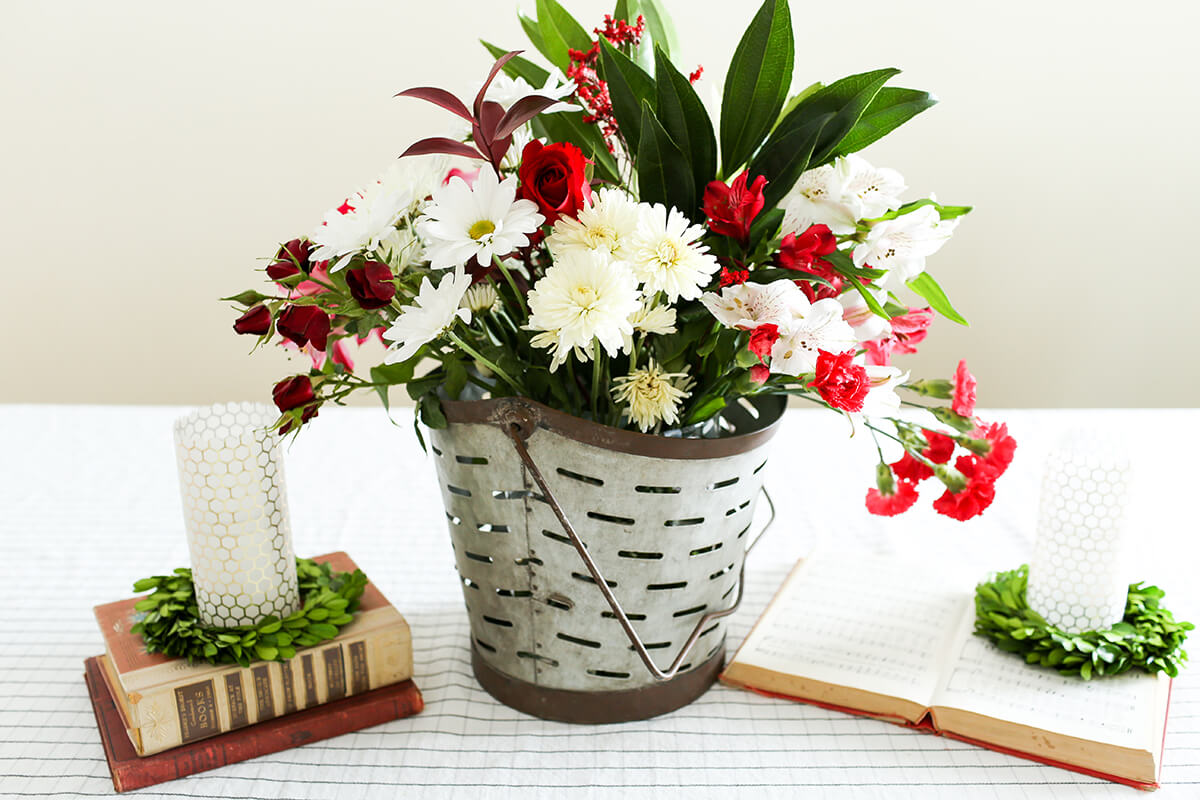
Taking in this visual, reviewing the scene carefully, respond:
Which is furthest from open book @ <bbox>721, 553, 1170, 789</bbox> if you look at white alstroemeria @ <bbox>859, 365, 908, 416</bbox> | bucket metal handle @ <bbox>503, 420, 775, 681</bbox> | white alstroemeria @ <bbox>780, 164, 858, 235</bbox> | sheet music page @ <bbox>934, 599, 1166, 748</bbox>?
white alstroemeria @ <bbox>780, 164, 858, 235</bbox>

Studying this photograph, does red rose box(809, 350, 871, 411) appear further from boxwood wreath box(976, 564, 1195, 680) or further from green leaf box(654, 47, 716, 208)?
boxwood wreath box(976, 564, 1195, 680)

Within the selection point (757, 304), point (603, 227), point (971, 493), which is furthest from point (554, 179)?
point (971, 493)

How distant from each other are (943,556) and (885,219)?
49 centimetres

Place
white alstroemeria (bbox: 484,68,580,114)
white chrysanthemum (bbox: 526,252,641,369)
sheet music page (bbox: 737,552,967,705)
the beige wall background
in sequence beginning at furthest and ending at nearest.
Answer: the beige wall background < sheet music page (bbox: 737,552,967,705) < white alstroemeria (bbox: 484,68,580,114) < white chrysanthemum (bbox: 526,252,641,369)

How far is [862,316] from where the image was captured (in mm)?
717

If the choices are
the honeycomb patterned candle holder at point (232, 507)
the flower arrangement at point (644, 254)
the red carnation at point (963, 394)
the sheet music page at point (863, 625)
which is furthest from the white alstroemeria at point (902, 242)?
the honeycomb patterned candle holder at point (232, 507)

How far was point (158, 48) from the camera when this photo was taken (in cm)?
232

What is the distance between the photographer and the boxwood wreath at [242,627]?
71 centimetres

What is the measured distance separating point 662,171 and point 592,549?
0.27 meters

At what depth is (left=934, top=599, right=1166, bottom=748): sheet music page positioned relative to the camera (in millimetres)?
700

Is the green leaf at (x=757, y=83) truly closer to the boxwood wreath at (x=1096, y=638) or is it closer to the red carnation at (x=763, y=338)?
the red carnation at (x=763, y=338)

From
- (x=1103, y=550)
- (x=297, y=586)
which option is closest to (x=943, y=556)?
(x=1103, y=550)

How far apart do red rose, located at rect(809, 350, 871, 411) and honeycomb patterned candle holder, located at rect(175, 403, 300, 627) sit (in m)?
0.39

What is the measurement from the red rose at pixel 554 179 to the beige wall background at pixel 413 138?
5.83 feet
